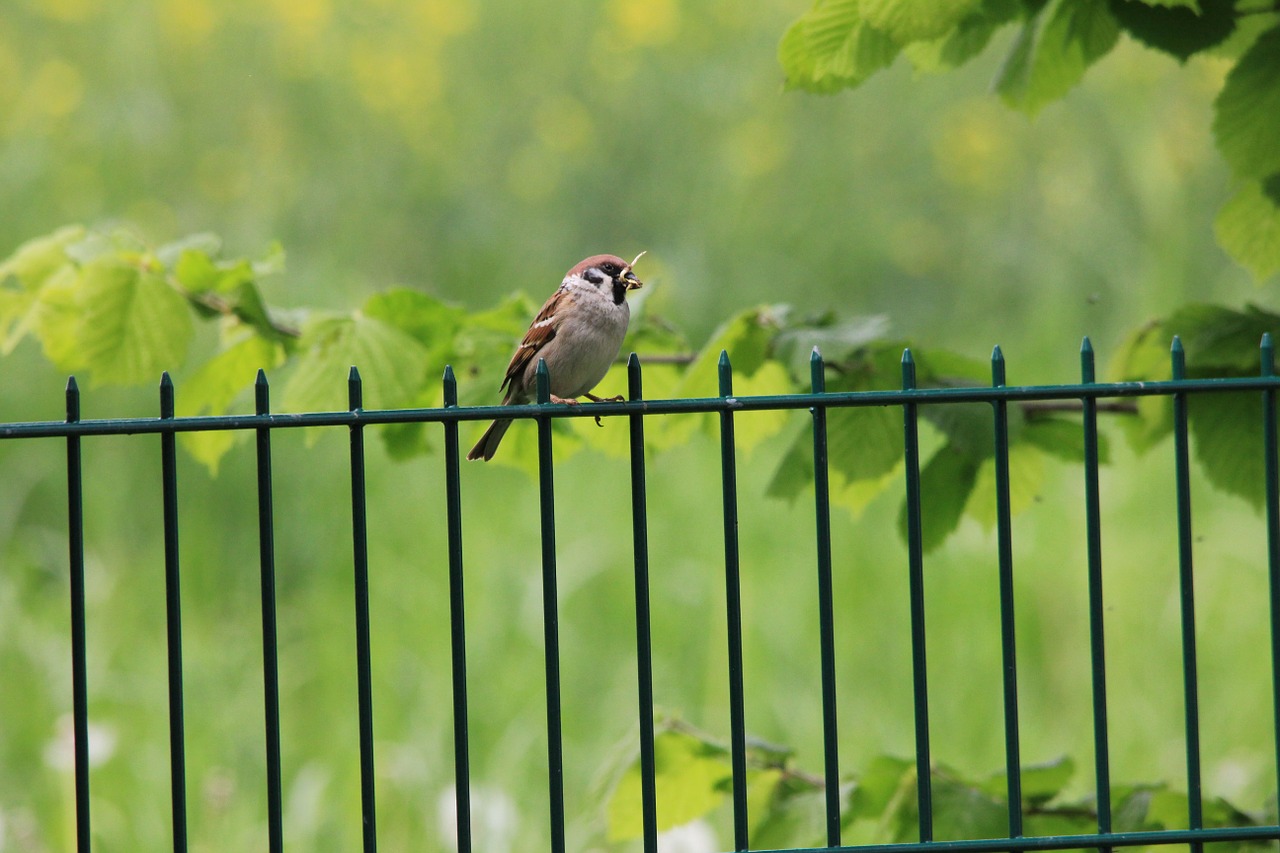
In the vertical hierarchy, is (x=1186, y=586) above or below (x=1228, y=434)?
below

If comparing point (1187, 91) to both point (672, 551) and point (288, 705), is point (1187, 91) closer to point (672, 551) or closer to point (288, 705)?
point (672, 551)

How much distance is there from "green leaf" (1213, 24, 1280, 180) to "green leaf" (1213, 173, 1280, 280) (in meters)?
0.20

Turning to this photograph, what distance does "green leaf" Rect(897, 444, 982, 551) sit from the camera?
3854 mm

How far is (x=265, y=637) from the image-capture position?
8.95ft

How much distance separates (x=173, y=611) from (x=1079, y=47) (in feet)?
9.51

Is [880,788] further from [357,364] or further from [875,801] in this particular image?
[357,364]

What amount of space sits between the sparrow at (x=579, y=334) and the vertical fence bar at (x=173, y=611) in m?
0.99

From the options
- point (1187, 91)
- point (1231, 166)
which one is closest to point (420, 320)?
point (1231, 166)

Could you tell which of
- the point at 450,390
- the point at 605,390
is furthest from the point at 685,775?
the point at 450,390

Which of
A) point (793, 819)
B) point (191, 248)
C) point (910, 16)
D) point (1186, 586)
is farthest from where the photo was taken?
point (191, 248)

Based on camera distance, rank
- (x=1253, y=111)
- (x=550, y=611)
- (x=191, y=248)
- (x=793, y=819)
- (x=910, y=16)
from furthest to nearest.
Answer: (x=191, y=248)
(x=793, y=819)
(x=1253, y=111)
(x=910, y=16)
(x=550, y=611)

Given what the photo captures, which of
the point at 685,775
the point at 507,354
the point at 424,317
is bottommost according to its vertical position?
the point at 685,775

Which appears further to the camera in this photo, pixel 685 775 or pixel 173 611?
pixel 685 775

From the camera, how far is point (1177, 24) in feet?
11.5
